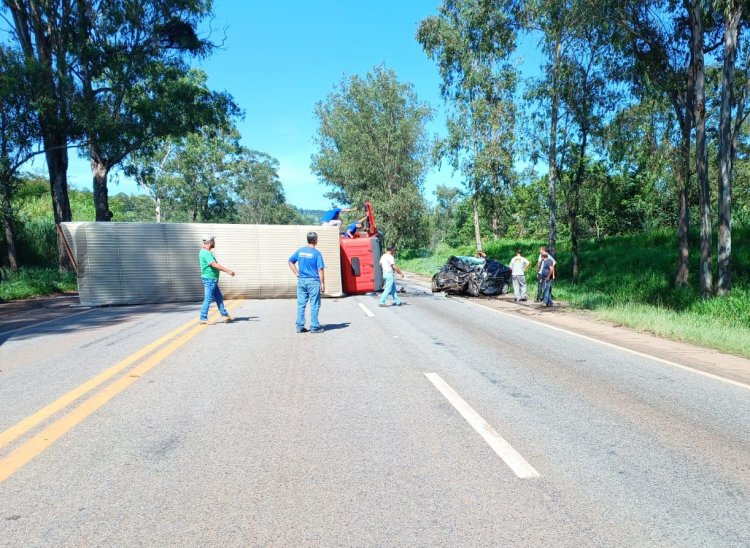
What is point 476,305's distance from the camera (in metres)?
16.4

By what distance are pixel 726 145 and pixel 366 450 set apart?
44.7ft

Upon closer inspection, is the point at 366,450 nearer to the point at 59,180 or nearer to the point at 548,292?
the point at 548,292

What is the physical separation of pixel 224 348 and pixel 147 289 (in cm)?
940

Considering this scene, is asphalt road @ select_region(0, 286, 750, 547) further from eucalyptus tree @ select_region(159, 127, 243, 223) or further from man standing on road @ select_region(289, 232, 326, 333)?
eucalyptus tree @ select_region(159, 127, 243, 223)

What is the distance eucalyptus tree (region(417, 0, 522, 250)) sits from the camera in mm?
24344

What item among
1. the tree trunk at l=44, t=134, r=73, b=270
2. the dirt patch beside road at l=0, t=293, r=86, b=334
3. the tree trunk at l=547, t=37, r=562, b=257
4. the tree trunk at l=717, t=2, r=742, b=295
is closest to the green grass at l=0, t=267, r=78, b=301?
the dirt patch beside road at l=0, t=293, r=86, b=334

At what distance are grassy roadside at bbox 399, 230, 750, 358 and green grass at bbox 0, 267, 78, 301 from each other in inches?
→ 726

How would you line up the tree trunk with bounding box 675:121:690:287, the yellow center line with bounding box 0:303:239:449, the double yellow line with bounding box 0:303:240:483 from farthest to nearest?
the tree trunk with bounding box 675:121:690:287 → the yellow center line with bounding box 0:303:239:449 → the double yellow line with bounding box 0:303:240:483

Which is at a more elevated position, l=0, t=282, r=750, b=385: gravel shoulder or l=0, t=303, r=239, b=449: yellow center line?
l=0, t=303, r=239, b=449: yellow center line

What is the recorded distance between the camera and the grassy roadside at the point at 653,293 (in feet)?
34.9

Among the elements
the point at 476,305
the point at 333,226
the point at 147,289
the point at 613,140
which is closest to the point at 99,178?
the point at 147,289

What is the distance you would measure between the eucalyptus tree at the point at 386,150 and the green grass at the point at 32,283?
2481 cm

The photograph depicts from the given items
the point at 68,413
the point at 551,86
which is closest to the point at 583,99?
the point at 551,86

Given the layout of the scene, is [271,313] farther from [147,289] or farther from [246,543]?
[246,543]
